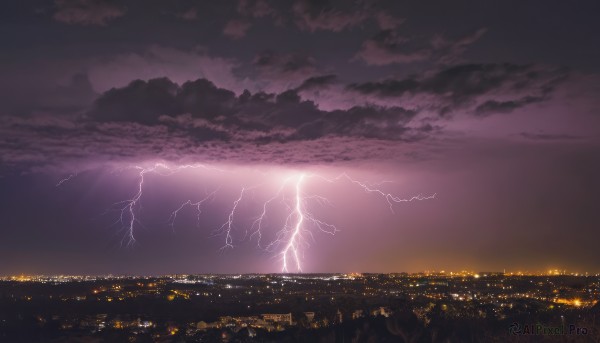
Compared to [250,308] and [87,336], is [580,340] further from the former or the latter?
[250,308]

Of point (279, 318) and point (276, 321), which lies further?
point (279, 318)

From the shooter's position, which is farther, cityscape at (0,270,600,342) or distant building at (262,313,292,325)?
distant building at (262,313,292,325)

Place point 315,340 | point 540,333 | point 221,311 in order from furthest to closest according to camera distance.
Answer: point 221,311 → point 315,340 → point 540,333

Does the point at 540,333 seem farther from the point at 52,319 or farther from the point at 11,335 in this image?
the point at 52,319

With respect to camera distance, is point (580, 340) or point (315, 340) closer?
point (580, 340)

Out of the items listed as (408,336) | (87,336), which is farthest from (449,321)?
(87,336)

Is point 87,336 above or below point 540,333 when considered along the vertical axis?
below

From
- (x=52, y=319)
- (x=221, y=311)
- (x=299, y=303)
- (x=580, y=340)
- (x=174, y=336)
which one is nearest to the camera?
(x=580, y=340)

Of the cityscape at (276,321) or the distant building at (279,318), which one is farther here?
the distant building at (279,318)

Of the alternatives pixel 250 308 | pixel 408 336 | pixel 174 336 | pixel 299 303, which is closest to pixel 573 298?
pixel 299 303
